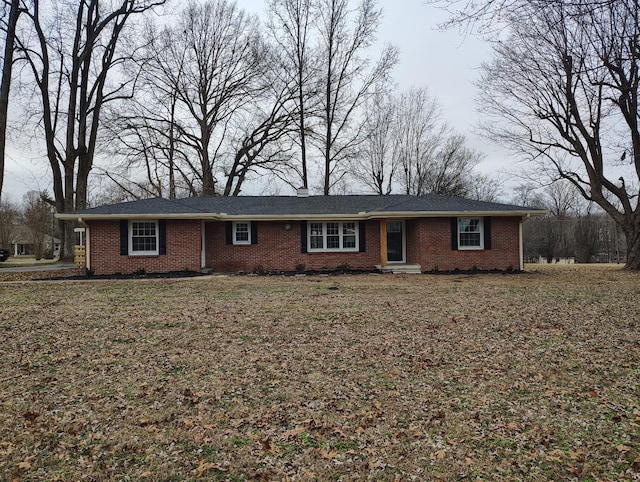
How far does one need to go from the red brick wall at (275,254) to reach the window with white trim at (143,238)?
194 cm

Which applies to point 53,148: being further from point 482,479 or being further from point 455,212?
point 482,479

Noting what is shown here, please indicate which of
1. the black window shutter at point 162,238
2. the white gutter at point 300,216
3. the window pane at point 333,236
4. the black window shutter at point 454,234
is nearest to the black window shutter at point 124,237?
the white gutter at point 300,216

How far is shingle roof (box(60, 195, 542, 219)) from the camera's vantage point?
15.3 meters

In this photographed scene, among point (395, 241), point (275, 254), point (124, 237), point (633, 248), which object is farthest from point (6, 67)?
point (633, 248)

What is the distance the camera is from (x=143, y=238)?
51.3 feet

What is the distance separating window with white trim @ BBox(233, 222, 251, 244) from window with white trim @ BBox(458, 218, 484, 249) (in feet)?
26.3

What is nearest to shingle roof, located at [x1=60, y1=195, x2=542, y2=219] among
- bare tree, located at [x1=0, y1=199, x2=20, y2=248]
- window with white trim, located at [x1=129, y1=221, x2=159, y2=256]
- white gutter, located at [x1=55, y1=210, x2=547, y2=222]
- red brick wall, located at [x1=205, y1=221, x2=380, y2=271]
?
white gutter, located at [x1=55, y1=210, x2=547, y2=222]

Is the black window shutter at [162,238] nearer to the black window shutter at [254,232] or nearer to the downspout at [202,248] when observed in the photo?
the downspout at [202,248]

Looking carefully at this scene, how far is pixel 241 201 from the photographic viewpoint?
62.4 feet

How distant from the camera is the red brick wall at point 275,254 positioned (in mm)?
16797

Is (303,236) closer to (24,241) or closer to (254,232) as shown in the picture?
(254,232)

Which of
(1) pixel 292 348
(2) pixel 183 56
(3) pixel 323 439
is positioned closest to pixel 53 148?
(2) pixel 183 56

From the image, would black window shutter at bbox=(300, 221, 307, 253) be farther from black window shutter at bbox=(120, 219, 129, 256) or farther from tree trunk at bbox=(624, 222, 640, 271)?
tree trunk at bbox=(624, 222, 640, 271)

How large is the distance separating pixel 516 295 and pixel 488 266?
20.4 feet
